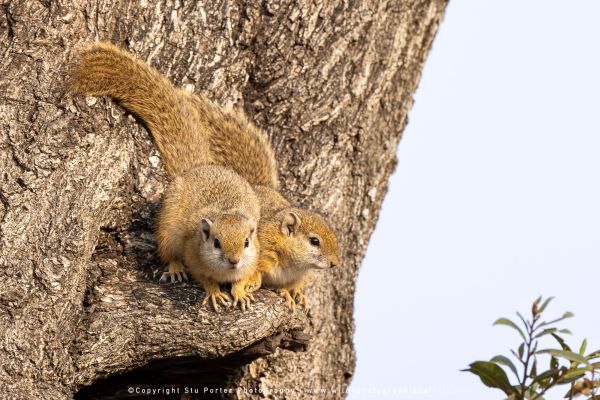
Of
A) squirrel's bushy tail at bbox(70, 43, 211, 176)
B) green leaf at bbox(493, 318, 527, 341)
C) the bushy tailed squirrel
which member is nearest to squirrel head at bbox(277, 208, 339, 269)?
the bushy tailed squirrel

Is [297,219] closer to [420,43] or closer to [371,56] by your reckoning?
[371,56]

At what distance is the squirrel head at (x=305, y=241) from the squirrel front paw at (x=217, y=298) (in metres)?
0.60

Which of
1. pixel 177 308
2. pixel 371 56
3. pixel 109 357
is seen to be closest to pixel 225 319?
pixel 177 308

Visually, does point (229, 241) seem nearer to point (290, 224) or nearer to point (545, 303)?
point (290, 224)

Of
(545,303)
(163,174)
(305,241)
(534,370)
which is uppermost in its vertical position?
(163,174)

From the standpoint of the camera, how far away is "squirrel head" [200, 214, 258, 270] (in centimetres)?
488

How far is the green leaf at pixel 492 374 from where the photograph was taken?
11.0 feet

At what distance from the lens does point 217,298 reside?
4.91m

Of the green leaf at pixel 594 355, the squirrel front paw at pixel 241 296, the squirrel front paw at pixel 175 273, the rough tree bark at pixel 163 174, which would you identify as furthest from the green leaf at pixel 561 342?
the squirrel front paw at pixel 175 273

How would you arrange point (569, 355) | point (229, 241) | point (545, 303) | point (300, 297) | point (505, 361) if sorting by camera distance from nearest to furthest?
1. point (545, 303)
2. point (569, 355)
3. point (505, 361)
4. point (229, 241)
5. point (300, 297)

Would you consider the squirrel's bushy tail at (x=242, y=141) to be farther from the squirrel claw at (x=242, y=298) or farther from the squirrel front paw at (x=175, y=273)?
the squirrel claw at (x=242, y=298)

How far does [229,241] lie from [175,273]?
430 mm

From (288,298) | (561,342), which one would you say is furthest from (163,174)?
(561,342)

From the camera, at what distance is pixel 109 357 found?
4.60m
